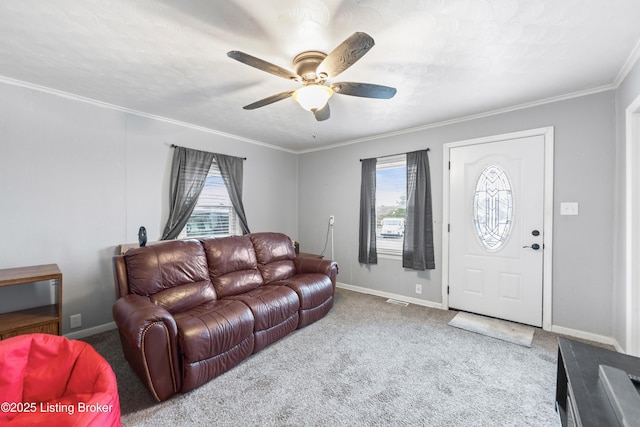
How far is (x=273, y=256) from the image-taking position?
11.4 feet

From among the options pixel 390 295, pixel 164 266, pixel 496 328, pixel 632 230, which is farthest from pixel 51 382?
pixel 632 230

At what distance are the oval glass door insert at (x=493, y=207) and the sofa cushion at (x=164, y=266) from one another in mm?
3199

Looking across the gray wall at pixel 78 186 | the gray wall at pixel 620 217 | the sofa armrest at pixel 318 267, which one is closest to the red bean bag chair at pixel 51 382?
the gray wall at pixel 78 186

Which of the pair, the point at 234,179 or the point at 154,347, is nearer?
the point at 154,347

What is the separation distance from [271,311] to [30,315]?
190 cm

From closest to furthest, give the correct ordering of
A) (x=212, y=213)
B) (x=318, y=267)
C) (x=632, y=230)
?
(x=632, y=230), (x=318, y=267), (x=212, y=213)

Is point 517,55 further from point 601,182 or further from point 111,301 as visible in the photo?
point 111,301

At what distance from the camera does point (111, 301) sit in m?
2.92

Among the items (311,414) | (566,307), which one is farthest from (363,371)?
A: (566,307)

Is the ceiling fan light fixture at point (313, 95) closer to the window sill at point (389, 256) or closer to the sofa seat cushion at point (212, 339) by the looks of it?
the sofa seat cushion at point (212, 339)

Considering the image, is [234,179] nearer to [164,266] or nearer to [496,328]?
[164,266]

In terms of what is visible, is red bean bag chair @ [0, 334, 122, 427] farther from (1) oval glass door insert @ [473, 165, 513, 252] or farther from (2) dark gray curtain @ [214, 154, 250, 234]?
(1) oval glass door insert @ [473, 165, 513, 252]

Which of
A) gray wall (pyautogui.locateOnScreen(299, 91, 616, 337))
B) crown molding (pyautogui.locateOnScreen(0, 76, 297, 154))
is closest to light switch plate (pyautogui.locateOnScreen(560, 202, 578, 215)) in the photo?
gray wall (pyautogui.locateOnScreen(299, 91, 616, 337))

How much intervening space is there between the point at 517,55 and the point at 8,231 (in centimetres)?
443
